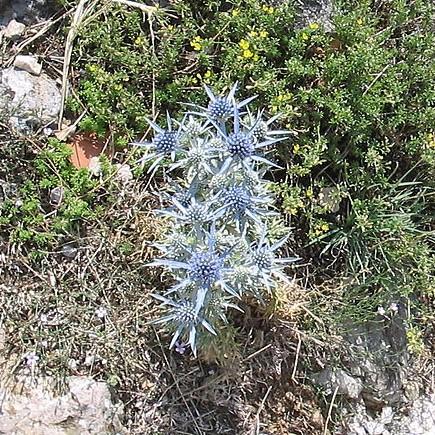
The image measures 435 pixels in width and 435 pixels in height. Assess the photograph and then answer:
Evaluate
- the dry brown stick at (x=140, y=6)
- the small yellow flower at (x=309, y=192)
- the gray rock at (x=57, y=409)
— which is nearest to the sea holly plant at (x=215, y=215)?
→ the small yellow flower at (x=309, y=192)

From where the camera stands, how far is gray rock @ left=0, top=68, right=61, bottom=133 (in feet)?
9.45

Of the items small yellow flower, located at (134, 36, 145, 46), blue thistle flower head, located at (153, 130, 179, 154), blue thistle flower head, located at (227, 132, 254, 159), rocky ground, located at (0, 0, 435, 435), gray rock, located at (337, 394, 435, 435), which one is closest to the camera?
blue thistle flower head, located at (227, 132, 254, 159)

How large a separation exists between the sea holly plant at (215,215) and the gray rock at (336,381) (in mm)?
725

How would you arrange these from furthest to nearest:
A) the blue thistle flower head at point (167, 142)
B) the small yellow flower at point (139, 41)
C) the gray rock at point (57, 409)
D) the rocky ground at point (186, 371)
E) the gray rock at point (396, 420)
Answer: the gray rock at point (396, 420) < the small yellow flower at point (139, 41) < the rocky ground at point (186, 371) < the gray rock at point (57, 409) < the blue thistle flower head at point (167, 142)

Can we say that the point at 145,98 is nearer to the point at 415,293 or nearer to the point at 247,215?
the point at 247,215

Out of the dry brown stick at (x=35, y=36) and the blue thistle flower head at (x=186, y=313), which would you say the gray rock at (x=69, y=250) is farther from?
the dry brown stick at (x=35, y=36)

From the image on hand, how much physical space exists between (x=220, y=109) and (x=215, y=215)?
0.35 meters

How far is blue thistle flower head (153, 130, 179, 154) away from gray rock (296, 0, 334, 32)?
940 mm

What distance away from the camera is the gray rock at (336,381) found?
2.99 meters

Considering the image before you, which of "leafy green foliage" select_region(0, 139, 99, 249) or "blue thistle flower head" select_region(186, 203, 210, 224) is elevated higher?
"blue thistle flower head" select_region(186, 203, 210, 224)

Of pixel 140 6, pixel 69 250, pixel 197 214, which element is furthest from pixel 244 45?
pixel 69 250

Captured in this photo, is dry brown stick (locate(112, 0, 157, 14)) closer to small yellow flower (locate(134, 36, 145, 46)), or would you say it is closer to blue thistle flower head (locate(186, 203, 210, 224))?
small yellow flower (locate(134, 36, 145, 46))

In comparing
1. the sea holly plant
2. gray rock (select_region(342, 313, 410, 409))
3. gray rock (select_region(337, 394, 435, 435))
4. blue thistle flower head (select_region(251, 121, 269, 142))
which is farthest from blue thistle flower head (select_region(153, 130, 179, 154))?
gray rock (select_region(337, 394, 435, 435))

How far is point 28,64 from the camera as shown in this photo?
293 centimetres
